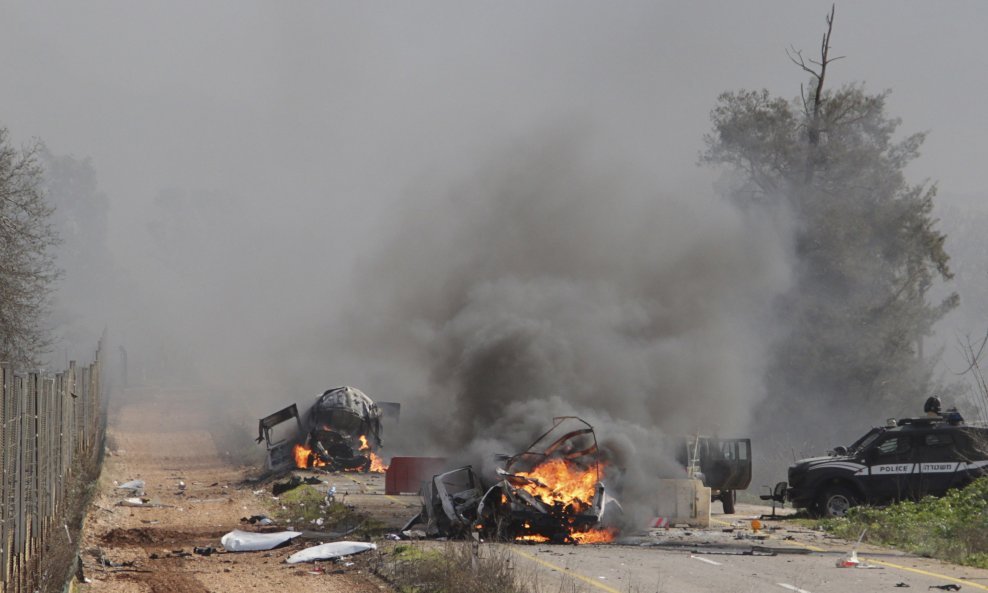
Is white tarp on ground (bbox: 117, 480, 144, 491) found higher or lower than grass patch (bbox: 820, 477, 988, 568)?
higher

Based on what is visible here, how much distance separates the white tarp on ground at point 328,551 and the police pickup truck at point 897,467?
11.4m

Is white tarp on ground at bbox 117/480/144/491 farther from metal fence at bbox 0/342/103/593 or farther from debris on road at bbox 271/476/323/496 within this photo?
metal fence at bbox 0/342/103/593

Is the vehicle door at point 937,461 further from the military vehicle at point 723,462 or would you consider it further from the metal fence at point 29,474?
the metal fence at point 29,474

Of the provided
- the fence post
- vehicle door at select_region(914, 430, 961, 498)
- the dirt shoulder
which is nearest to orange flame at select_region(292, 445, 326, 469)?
the dirt shoulder

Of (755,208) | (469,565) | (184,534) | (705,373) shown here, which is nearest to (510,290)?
(705,373)

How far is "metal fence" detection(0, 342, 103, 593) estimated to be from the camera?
10.3m

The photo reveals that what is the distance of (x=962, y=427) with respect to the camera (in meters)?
24.3

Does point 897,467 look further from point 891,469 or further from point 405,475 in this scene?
point 405,475

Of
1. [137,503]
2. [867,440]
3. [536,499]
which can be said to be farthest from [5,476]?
[867,440]

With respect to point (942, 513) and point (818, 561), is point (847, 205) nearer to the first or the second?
point (942, 513)

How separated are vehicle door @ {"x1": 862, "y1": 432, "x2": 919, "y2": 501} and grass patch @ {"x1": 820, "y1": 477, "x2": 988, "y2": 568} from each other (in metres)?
0.71

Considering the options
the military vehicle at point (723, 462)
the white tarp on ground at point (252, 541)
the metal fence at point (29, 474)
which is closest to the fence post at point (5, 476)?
the metal fence at point (29, 474)

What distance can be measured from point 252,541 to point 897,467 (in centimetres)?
1413

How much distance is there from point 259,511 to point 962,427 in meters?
15.8
